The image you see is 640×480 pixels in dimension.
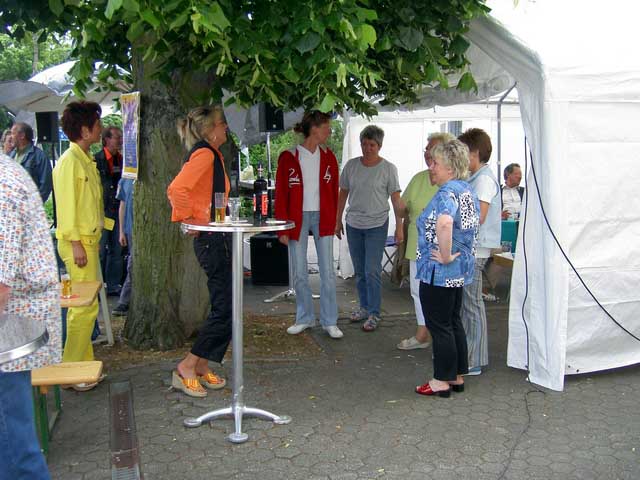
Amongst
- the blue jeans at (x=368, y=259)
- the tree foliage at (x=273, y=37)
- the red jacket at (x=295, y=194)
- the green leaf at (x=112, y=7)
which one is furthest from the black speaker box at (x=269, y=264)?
the green leaf at (x=112, y=7)

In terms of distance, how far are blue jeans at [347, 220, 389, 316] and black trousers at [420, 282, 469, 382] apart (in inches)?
71.2

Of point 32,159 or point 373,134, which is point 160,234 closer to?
point 373,134

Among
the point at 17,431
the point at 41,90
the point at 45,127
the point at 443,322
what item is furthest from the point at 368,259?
the point at 45,127

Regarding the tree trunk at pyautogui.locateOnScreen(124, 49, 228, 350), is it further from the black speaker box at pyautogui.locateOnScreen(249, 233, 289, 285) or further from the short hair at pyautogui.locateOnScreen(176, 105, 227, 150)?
the black speaker box at pyautogui.locateOnScreen(249, 233, 289, 285)

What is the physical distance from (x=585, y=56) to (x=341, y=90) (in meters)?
1.66

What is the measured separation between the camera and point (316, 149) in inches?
258

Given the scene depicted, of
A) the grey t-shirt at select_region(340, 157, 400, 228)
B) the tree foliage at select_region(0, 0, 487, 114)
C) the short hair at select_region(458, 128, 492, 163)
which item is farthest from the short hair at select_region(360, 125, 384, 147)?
the short hair at select_region(458, 128, 492, 163)

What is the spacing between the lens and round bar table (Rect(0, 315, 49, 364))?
225 cm

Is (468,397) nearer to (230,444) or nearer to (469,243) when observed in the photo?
(469,243)

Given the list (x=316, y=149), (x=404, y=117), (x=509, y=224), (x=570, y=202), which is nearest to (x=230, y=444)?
(x=570, y=202)

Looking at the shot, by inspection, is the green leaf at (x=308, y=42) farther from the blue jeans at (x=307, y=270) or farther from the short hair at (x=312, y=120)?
the blue jeans at (x=307, y=270)

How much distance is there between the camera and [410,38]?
188 inches

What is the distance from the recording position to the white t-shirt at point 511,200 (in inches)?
371

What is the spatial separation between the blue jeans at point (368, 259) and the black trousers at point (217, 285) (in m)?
2.27
